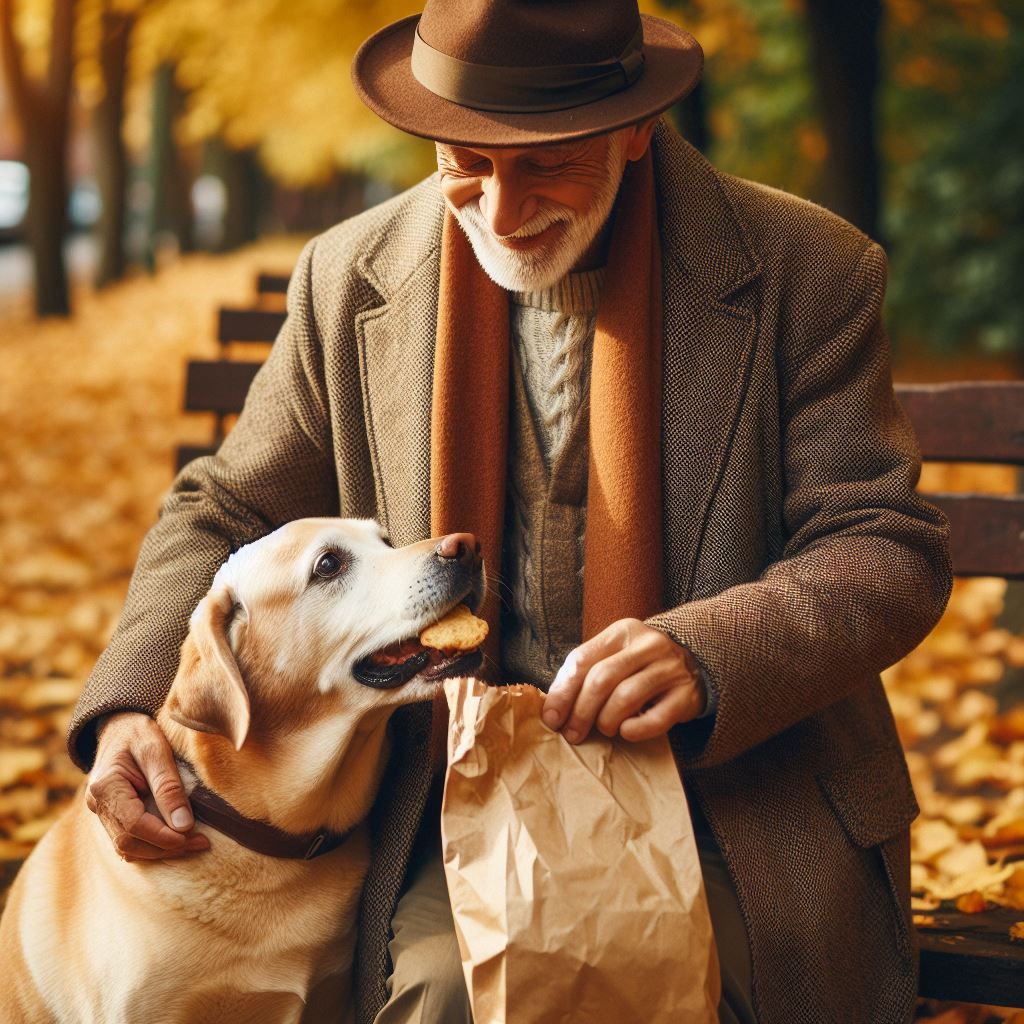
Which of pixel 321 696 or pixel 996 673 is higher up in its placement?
pixel 321 696

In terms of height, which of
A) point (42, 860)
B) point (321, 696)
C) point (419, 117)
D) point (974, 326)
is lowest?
point (974, 326)

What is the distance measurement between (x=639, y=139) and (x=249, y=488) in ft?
3.40

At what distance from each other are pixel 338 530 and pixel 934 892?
5.76ft

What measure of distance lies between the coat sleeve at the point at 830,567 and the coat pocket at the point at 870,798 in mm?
153

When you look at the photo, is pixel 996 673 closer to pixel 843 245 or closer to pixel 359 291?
pixel 843 245

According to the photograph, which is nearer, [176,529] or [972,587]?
[176,529]

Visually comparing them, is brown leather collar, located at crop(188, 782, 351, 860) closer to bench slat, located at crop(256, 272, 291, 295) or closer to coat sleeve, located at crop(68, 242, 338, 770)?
coat sleeve, located at crop(68, 242, 338, 770)

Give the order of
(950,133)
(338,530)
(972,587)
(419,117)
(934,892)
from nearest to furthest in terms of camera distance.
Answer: (419,117)
(338,530)
(934,892)
(972,587)
(950,133)

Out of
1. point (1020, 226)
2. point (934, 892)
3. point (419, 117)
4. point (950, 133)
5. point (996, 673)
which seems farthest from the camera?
point (950, 133)

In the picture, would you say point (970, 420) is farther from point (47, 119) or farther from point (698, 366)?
point (47, 119)

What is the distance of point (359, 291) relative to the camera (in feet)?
9.04

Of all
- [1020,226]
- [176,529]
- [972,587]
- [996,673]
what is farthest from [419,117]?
[1020,226]

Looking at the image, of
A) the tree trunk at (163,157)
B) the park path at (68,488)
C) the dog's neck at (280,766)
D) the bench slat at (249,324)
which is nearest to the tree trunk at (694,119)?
the park path at (68,488)

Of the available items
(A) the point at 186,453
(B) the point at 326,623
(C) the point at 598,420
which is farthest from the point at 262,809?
(A) the point at 186,453
